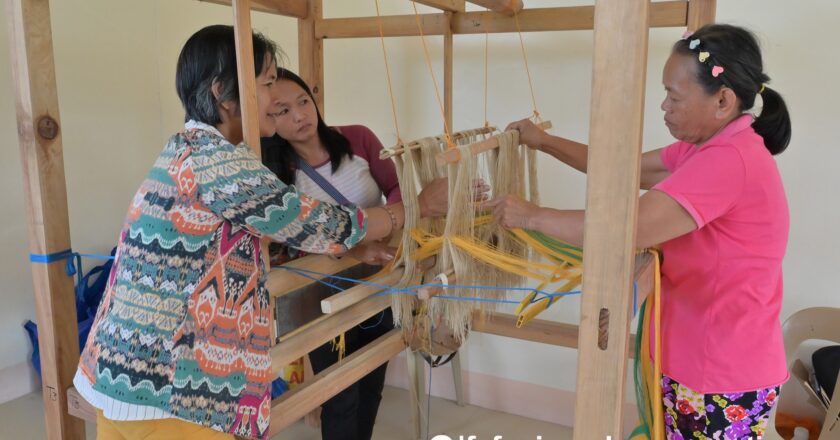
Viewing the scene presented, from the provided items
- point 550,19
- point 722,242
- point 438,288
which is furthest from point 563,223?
point 550,19

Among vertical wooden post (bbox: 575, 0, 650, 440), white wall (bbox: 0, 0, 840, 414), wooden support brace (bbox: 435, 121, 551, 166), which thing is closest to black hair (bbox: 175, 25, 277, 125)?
wooden support brace (bbox: 435, 121, 551, 166)

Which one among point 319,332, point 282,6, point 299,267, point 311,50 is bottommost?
point 319,332

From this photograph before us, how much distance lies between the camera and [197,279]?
1.26 m

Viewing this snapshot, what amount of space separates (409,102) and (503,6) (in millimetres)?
904

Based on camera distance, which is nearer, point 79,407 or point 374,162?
point 79,407

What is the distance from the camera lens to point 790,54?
7.27 ft

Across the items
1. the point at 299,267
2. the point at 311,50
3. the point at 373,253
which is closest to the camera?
the point at 299,267

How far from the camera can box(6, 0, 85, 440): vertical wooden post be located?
4.95 ft

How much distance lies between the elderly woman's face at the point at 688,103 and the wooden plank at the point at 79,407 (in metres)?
1.47

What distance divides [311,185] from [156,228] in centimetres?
65

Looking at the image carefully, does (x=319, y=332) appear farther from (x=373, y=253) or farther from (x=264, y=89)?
(x=264, y=89)

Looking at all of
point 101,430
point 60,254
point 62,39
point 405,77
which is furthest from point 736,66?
point 62,39

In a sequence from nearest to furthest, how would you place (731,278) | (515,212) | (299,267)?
(731,278) → (515,212) → (299,267)

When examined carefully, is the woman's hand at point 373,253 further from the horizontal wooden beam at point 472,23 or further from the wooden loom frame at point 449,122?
the horizontal wooden beam at point 472,23
